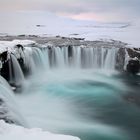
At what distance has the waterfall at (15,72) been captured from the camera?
468 inches

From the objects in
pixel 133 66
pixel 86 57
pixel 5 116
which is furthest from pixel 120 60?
pixel 5 116

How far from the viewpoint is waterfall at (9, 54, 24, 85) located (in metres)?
11.9

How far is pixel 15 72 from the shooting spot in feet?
39.8

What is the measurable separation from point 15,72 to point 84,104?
378 centimetres

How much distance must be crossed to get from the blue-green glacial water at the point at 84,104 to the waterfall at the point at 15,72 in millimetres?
505

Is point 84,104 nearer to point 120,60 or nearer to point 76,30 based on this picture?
point 120,60

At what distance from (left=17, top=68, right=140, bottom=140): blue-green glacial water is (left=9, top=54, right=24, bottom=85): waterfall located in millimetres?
Result: 505

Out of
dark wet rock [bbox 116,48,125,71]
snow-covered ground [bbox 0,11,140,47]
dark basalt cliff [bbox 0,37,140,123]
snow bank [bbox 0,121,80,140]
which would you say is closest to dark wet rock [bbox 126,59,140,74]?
dark basalt cliff [bbox 0,37,140,123]

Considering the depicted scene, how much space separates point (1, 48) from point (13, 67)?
1.03m

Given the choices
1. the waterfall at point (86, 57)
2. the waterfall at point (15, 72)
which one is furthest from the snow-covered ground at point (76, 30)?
the waterfall at point (15, 72)

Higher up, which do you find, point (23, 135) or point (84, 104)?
point (23, 135)

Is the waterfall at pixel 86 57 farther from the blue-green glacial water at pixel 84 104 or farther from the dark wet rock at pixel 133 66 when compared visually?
the dark wet rock at pixel 133 66

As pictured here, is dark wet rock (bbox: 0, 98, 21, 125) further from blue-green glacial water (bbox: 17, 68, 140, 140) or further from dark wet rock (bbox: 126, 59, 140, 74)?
dark wet rock (bbox: 126, 59, 140, 74)

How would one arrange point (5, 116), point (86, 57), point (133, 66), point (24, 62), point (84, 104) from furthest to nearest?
point (86, 57) → point (133, 66) → point (24, 62) → point (84, 104) → point (5, 116)
